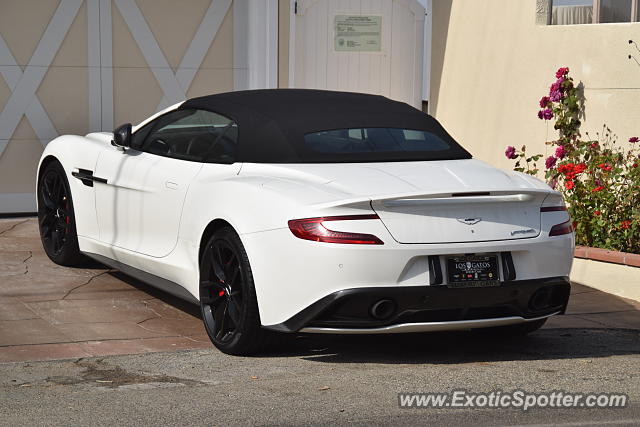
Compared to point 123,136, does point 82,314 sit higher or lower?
lower

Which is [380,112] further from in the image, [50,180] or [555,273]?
[50,180]

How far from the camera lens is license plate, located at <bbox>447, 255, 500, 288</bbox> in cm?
556

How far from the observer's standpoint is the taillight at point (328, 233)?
5430 mm

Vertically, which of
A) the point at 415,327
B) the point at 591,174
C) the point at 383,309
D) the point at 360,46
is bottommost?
the point at 415,327

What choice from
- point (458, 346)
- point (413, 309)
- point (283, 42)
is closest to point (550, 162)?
point (283, 42)

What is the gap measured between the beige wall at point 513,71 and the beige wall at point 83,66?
7.40 ft

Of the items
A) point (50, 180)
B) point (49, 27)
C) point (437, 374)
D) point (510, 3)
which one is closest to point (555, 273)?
point (437, 374)

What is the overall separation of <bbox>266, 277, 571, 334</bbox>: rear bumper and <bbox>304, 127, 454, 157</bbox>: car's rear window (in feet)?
3.61

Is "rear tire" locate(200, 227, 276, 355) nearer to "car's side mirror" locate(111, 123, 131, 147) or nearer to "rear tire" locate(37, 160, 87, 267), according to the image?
"car's side mirror" locate(111, 123, 131, 147)

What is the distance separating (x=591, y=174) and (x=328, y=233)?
4110mm

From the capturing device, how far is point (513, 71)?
10578 millimetres

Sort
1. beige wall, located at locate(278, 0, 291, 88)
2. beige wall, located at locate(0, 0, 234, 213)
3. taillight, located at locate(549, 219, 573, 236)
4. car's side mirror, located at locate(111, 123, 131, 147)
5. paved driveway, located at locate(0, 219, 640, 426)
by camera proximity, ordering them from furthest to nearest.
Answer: beige wall, located at locate(278, 0, 291, 88), beige wall, located at locate(0, 0, 234, 213), car's side mirror, located at locate(111, 123, 131, 147), taillight, located at locate(549, 219, 573, 236), paved driveway, located at locate(0, 219, 640, 426)

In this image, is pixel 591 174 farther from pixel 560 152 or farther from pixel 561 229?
pixel 561 229

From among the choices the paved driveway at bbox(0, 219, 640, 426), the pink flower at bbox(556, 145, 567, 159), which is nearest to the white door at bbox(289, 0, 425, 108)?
the pink flower at bbox(556, 145, 567, 159)
